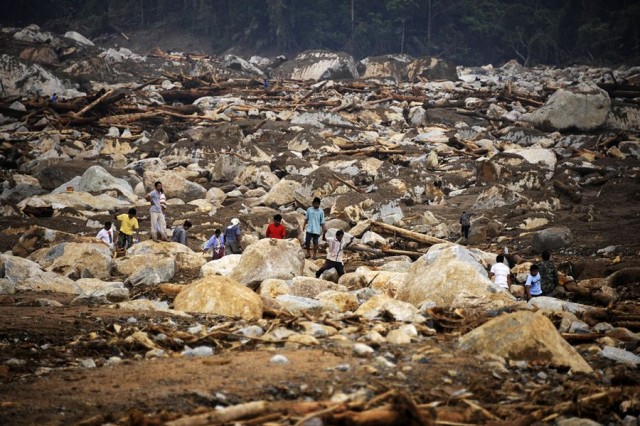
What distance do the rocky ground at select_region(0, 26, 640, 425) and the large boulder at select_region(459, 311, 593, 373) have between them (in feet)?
0.05

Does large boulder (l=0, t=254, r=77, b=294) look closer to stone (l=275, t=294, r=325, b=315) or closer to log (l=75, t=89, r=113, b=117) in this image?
stone (l=275, t=294, r=325, b=315)

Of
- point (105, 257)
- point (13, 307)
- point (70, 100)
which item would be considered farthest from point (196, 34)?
point (13, 307)

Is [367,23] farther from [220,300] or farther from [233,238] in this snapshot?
[220,300]

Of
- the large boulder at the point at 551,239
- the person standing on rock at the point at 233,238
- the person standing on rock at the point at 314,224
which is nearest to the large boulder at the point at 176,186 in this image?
the person standing on rock at the point at 233,238

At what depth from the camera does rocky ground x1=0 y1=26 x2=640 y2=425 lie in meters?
3.49

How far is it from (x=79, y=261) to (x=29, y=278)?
4.85ft

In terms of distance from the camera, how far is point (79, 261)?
28.5 ft

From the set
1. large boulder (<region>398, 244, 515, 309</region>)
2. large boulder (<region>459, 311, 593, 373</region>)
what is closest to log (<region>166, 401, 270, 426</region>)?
large boulder (<region>459, 311, 593, 373</region>)

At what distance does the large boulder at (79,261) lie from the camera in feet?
28.0

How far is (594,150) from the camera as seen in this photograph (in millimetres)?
18516

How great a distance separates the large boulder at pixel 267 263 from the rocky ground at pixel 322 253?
3cm

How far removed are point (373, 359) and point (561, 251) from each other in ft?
22.1

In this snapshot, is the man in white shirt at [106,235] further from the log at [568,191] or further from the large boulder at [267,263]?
the log at [568,191]

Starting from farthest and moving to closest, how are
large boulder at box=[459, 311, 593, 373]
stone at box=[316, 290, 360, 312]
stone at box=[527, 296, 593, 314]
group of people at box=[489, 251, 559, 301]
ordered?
group of people at box=[489, 251, 559, 301]
stone at box=[527, 296, 593, 314]
stone at box=[316, 290, 360, 312]
large boulder at box=[459, 311, 593, 373]
